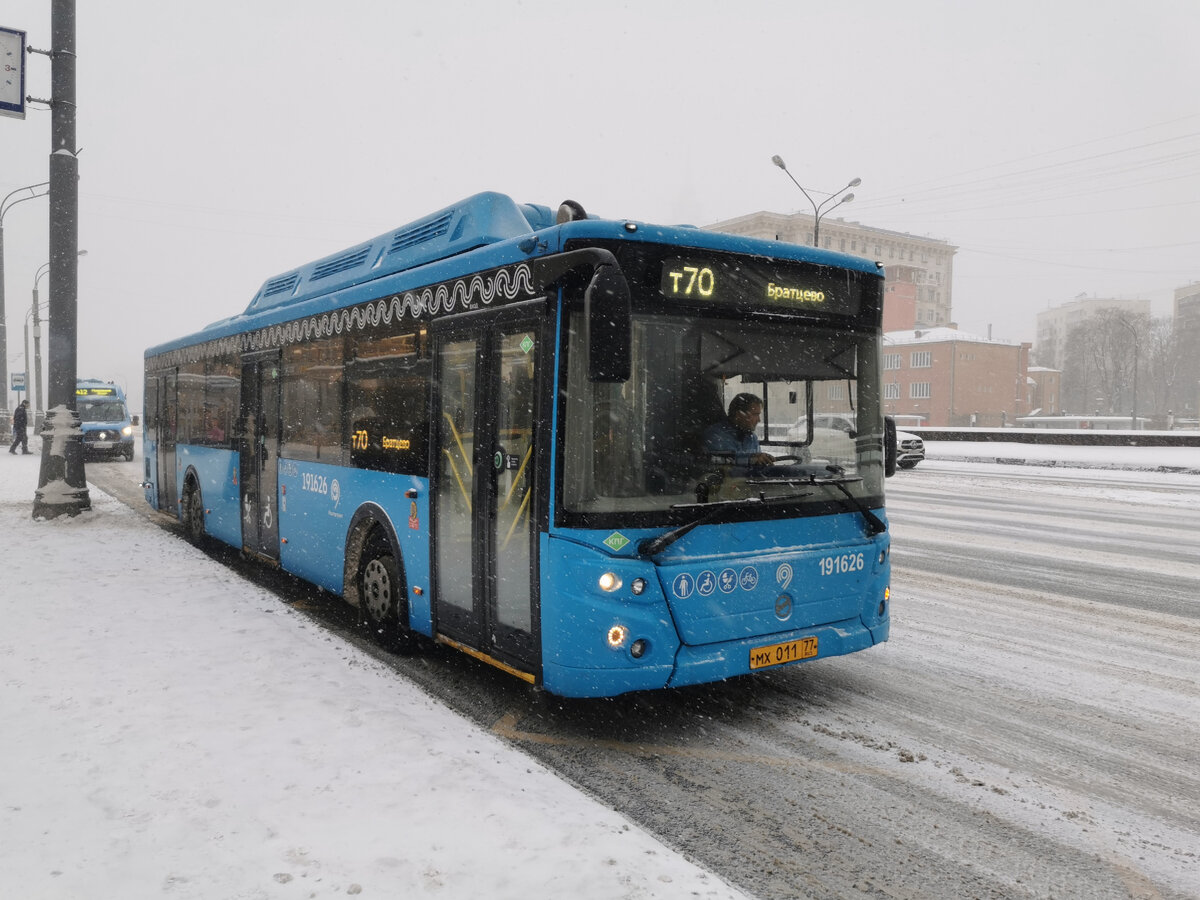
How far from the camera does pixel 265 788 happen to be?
4027 millimetres

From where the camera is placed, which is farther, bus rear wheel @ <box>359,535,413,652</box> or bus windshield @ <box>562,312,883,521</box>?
bus rear wheel @ <box>359,535,413,652</box>

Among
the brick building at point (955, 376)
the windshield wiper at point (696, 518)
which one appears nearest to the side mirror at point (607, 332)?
the windshield wiper at point (696, 518)

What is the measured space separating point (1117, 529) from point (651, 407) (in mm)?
11877

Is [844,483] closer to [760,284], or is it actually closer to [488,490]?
[760,284]

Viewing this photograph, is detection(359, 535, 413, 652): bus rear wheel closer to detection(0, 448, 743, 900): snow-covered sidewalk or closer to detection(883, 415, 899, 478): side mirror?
detection(0, 448, 743, 900): snow-covered sidewalk

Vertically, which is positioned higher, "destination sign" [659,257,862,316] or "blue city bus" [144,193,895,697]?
"destination sign" [659,257,862,316]

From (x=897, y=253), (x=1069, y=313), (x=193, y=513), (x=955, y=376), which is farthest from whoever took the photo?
(x=1069, y=313)

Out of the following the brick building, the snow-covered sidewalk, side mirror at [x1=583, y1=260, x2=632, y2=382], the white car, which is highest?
the brick building

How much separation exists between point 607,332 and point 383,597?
343 cm

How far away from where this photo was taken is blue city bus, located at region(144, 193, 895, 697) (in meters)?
4.68

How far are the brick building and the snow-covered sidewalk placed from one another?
268ft

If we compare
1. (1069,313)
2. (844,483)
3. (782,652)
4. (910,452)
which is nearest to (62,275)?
(844,483)

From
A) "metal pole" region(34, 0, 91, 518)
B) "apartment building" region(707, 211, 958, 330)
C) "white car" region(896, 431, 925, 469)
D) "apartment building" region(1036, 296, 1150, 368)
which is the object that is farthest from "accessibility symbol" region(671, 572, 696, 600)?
"apartment building" region(1036, 296, 1150, 368)

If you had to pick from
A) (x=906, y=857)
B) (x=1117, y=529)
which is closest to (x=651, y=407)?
(x=906, y=857)
